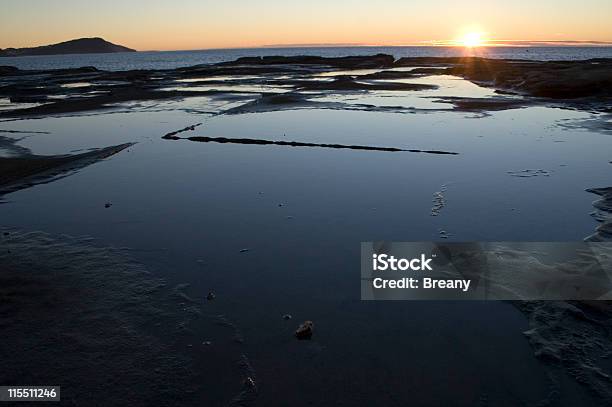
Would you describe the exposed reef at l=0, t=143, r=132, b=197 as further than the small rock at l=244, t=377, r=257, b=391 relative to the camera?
Yes

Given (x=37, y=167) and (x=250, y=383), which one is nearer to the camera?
(x=250, y=383)

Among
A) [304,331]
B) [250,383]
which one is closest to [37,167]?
[304,331]

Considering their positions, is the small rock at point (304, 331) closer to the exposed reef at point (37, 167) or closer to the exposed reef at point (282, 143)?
the exposed reef at point (37, 167)

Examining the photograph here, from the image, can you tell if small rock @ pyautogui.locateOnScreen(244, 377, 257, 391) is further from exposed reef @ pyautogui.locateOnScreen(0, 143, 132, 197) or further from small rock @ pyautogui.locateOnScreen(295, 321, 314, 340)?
exposed reef @ pyautogui.locateOnScreen(0, 143, 132, 197)

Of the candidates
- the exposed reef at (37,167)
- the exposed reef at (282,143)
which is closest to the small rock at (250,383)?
the exposed reef at (37,167)

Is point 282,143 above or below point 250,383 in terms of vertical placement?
above

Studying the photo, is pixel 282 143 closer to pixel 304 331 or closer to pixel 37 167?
pixel 37 167

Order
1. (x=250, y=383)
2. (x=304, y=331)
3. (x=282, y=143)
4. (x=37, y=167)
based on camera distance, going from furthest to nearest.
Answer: (x=282, y=143) → (x=37, y=167) → (x=304, y=331) → (x=250, y=383)

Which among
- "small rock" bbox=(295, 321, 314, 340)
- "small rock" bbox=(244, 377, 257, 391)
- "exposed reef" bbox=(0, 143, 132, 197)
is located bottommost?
"small rock" bbox=(244, 377, 257, 391)

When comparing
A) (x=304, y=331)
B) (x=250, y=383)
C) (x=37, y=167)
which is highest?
(x=37, y=167)

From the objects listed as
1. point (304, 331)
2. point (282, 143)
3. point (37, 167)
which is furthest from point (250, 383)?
point (282, 143)

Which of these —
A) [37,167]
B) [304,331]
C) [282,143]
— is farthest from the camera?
[282,143]

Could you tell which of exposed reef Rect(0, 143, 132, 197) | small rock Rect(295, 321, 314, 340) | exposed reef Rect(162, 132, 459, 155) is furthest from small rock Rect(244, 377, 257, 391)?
exposed reef Rect(162, 132, 459, 155)

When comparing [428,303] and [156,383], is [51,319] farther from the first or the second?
[428,303]
